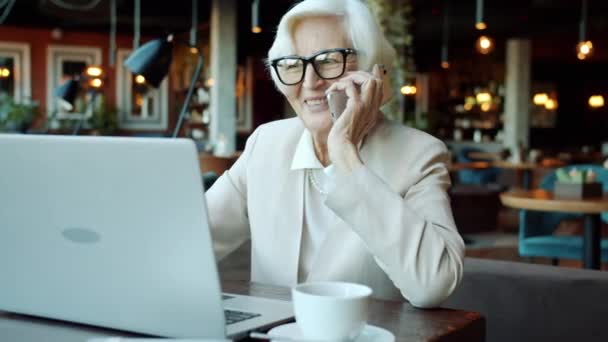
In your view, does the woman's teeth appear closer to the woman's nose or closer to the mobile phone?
the woman's nose

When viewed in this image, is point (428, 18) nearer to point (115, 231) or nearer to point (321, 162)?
point (321, 162)

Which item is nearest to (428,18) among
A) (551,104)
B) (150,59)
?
(551,104)

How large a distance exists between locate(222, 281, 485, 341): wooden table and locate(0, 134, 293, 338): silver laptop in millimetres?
233

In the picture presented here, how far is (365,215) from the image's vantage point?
4.28 feet

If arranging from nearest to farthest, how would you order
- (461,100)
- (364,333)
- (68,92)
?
(364,333), (68,92), (461,100)

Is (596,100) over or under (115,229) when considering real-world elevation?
over

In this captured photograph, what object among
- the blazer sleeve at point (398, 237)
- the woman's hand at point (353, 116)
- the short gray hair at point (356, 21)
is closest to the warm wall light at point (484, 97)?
the short gray hair at point (356, 21)

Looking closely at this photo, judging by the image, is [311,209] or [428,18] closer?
[311,209]

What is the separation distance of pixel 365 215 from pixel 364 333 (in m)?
0.29

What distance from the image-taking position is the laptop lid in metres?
0.93

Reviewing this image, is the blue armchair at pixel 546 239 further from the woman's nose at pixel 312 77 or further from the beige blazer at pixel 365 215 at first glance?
the woman's nose at pixel 312 77

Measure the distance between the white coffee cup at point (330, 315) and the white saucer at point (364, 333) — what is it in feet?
0.18

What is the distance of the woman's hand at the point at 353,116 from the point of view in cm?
137

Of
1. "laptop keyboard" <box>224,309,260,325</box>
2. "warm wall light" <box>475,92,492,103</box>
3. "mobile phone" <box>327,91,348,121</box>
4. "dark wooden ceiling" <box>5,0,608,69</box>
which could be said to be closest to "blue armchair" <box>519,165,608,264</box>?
"mobile phone" <box>327,91,348,121</box>
